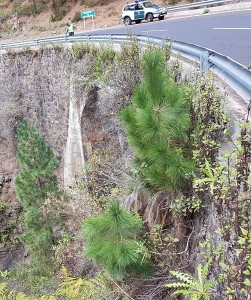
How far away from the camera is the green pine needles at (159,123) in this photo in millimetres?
4301

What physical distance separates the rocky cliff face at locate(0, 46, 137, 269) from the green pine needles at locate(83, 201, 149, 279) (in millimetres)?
3890

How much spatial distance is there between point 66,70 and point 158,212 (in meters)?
9.90

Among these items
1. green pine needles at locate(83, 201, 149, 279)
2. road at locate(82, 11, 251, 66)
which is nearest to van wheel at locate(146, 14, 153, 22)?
road at locate(82, 11, 251, 66)

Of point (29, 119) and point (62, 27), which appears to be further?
point (62, 27)

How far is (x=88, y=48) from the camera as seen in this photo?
12.2 metres

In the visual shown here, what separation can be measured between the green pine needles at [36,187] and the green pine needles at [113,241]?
8555 mm

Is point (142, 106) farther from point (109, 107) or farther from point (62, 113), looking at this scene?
point (62, 113)

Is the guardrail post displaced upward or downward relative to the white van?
downward

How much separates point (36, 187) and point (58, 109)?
10.7 ft

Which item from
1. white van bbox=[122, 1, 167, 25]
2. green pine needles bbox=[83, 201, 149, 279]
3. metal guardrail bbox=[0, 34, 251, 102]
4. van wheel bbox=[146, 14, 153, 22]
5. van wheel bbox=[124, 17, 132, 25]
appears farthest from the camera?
van wheel bbox=[124, 17, 132, 25]

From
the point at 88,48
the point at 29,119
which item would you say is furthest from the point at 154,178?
the point at 29,119

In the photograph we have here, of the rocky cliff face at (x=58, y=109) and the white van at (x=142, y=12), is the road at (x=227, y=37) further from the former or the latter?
the white van at (x=142, y=12)

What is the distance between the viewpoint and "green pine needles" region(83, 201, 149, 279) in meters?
4.24

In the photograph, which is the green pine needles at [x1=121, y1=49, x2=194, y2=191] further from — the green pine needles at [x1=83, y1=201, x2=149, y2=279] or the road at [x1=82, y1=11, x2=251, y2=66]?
the road at [x1=82, y1=11, x2=251, y2=66]
